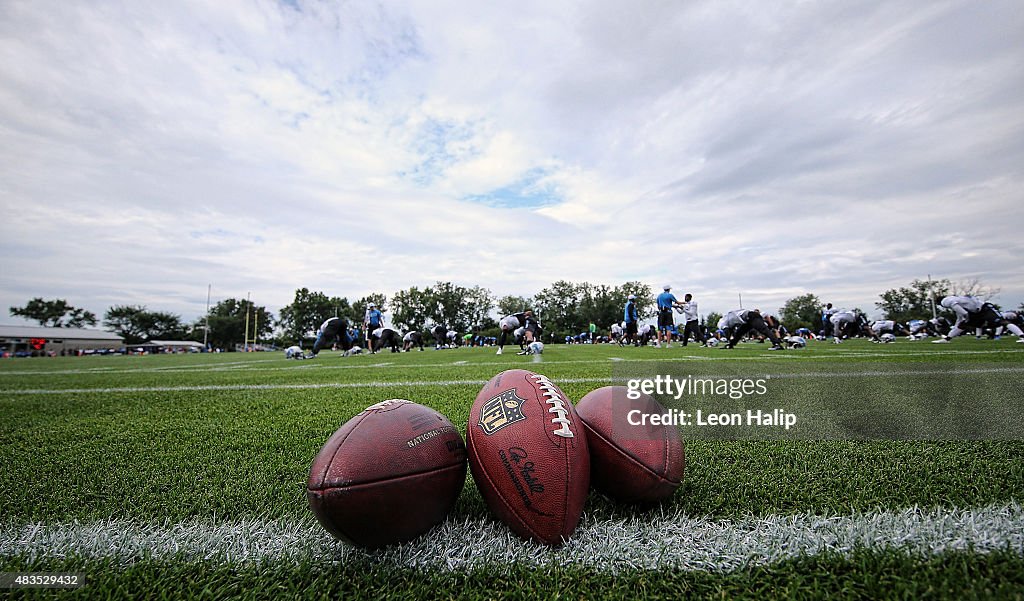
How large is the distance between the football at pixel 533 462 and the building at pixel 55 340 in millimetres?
72319

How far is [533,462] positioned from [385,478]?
45 cm

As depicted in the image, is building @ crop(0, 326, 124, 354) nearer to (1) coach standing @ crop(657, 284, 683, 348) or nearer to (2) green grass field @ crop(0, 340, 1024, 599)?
(1) coach standing @ crop(657, 284, 683, 348)

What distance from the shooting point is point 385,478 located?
1364 mm

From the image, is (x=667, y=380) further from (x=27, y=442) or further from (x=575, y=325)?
(x=575, y=325)

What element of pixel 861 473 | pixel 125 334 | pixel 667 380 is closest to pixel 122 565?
pixel 861 473

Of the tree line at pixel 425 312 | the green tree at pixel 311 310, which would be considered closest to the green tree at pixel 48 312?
the tree line at pixel 425 312

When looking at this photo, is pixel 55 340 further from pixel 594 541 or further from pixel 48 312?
pixel 594 541

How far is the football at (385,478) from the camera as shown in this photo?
132 centimetres

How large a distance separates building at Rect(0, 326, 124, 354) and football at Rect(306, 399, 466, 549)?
237 ft

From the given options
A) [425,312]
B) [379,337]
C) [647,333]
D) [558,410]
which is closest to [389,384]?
[558,410]

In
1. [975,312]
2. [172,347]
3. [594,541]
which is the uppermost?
[975,312]

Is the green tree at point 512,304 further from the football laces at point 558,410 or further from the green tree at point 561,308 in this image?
the football laces at point 558,410

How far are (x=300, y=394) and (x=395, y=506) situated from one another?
11.8 ft

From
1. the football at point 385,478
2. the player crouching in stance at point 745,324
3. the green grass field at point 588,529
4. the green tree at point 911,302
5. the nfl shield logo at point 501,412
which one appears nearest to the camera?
the green grass field at point 588,529
